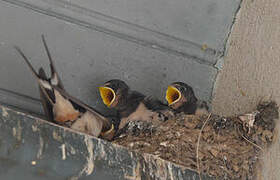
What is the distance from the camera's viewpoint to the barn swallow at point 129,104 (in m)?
3.21

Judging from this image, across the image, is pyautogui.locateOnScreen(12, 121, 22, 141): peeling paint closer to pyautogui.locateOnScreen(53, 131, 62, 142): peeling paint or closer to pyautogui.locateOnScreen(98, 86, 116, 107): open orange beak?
pyautogui.locateOnScreen(53, 131, 62, 142): peeling paint

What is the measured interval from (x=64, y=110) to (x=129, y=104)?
50cm

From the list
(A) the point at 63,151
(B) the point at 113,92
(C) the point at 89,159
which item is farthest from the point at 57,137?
(B) the point at 113,92

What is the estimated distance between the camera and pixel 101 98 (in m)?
3.38

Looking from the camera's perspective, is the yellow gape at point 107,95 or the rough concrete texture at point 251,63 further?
the yellow gape at point 107,95

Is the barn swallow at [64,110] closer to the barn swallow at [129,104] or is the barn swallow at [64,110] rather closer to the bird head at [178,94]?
the barn swallow at [129,104]

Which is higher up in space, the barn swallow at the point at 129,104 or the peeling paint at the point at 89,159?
the barn swallow at the point at 129,104

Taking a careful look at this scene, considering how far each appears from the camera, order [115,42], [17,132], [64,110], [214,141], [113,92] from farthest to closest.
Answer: [115,42] → [113,92] → [64,110] → [214,141] → [17,132]

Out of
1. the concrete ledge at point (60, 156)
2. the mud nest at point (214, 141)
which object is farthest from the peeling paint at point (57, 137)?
the mud nest at point (214, 141)

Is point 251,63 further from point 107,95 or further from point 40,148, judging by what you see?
point 40,148

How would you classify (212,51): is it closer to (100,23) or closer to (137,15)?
(137,15)

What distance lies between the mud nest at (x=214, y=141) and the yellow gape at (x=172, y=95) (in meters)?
0.20

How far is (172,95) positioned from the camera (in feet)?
10.7

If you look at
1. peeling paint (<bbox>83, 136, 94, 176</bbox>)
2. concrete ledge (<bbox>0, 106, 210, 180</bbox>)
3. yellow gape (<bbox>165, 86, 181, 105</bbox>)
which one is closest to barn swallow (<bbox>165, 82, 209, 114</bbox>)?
yellow gape (<bbox>165, 86, 181, 105</bbox>)
